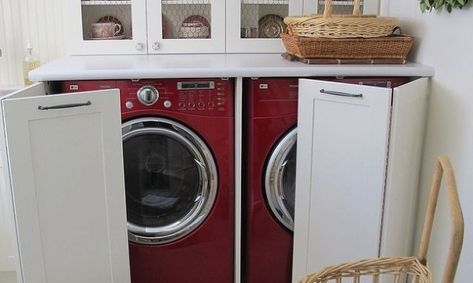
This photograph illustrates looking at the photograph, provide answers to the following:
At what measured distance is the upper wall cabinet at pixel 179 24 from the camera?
8.09 ft

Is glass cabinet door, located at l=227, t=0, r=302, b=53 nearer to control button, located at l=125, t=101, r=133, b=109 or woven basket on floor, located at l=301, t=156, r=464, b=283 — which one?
control button, located at l=125, t=101, r=133, b=109

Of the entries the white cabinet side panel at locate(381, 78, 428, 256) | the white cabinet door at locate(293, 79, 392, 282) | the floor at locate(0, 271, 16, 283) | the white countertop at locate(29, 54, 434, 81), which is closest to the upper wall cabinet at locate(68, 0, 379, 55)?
the white countertop at locate(29, 54, 434, 81)

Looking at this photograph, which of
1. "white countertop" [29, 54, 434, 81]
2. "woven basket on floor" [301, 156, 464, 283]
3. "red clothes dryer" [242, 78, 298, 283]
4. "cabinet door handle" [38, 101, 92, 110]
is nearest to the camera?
"woven basket on floor" [301, 156, 464, 283]

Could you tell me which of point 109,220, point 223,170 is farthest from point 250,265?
point 109,220

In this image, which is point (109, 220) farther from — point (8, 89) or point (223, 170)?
point (8, 89)

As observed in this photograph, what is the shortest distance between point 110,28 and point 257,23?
697mm

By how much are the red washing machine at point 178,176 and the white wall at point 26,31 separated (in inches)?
25.1

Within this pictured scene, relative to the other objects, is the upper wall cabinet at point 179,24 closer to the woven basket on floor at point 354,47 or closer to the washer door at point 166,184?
the woven basket on floor at point 354,47

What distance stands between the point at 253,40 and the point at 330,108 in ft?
2.45

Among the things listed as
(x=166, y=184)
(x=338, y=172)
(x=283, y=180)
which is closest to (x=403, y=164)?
(x=338, y=172)

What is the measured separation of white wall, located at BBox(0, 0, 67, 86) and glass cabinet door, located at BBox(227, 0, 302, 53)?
2.60 ft

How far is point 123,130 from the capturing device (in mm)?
2023

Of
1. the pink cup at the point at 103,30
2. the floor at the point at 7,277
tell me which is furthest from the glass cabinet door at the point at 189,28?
the floor at the point at 7,277

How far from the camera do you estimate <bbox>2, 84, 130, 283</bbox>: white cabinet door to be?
1.70m
